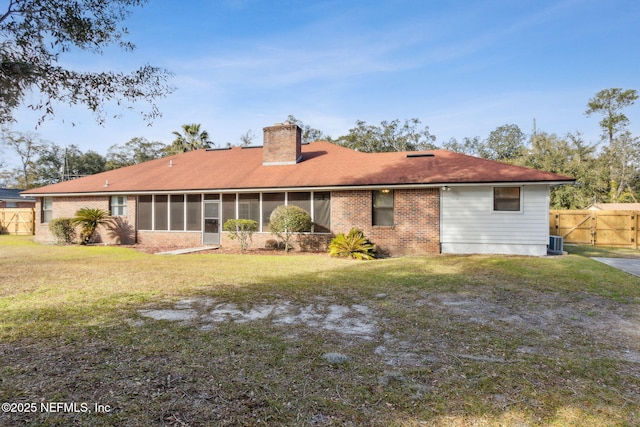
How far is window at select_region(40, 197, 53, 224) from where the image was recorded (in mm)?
18703

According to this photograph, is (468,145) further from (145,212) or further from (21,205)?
(21,205)

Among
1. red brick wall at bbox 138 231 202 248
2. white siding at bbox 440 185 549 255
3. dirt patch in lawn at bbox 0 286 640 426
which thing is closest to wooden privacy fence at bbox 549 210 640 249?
white siding at bbox 440 185 549 255

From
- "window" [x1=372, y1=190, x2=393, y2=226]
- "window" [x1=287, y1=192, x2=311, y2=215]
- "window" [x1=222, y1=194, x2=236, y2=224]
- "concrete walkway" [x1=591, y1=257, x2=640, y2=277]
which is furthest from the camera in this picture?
"window" [x1=222, y1=194, x2=236, y2=224]

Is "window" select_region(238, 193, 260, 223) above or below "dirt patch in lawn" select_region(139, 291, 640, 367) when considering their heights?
above

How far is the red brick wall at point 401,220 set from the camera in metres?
12.6

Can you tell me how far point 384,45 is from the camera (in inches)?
577

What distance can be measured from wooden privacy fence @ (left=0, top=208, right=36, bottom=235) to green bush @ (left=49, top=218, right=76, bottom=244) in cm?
1177

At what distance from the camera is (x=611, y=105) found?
39531mm

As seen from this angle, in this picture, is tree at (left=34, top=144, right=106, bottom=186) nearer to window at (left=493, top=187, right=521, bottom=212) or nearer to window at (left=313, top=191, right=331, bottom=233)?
window at (left=313, top=191, right=331, bottom=233)

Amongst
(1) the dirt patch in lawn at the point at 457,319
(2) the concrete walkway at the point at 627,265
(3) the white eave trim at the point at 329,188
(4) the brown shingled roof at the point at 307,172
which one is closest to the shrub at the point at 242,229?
(3) the white eave trim at the point at 329,188

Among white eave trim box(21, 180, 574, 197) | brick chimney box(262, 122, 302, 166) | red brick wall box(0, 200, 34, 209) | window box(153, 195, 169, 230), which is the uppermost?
brick chimney box(262, 122, 302, 166)

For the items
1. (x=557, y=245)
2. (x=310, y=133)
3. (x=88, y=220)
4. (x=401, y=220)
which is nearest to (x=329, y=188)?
(x=401, y=220)

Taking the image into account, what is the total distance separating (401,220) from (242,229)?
6.34 metres

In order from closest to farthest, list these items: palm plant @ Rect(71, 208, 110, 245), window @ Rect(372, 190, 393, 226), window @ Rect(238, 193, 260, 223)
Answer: window @ Rect(372, 190, 393, 226), window @ Rect(238, 193, 260, 223), palm plant @ Rect(71, 208, 110, 245)
